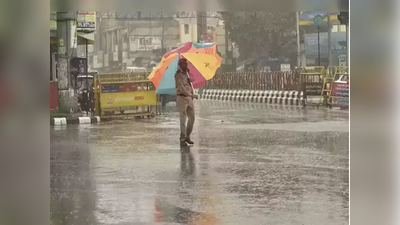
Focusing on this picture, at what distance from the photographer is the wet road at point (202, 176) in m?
5.14

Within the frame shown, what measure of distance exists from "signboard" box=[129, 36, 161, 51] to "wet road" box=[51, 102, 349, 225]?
1422 cm

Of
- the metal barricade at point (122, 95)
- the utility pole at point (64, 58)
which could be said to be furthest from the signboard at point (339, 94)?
the utility pole at point (64, 58)

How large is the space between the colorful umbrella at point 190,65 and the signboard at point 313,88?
27.3 ft

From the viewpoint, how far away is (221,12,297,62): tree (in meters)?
26.5

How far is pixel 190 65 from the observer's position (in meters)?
11.6

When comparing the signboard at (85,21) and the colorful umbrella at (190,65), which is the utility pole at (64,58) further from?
the colorful umbrella at (190,65)

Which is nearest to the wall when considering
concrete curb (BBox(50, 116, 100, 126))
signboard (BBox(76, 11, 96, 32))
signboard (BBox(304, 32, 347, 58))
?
signboard (BBox(304, 32, 347, 58))

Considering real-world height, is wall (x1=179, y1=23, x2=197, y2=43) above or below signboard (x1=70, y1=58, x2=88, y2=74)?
above

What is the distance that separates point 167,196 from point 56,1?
3.01 m

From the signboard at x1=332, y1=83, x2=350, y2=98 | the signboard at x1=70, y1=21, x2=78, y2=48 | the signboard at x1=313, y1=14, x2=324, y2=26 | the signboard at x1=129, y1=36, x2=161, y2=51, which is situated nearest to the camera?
the signboard at x1=70, y1=21, x2=78, y2=48

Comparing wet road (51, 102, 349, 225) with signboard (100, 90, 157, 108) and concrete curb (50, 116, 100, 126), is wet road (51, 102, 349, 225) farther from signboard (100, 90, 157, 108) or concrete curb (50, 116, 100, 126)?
signboard (100, 90, 157, 108)

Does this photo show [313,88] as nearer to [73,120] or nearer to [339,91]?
[339,91]
